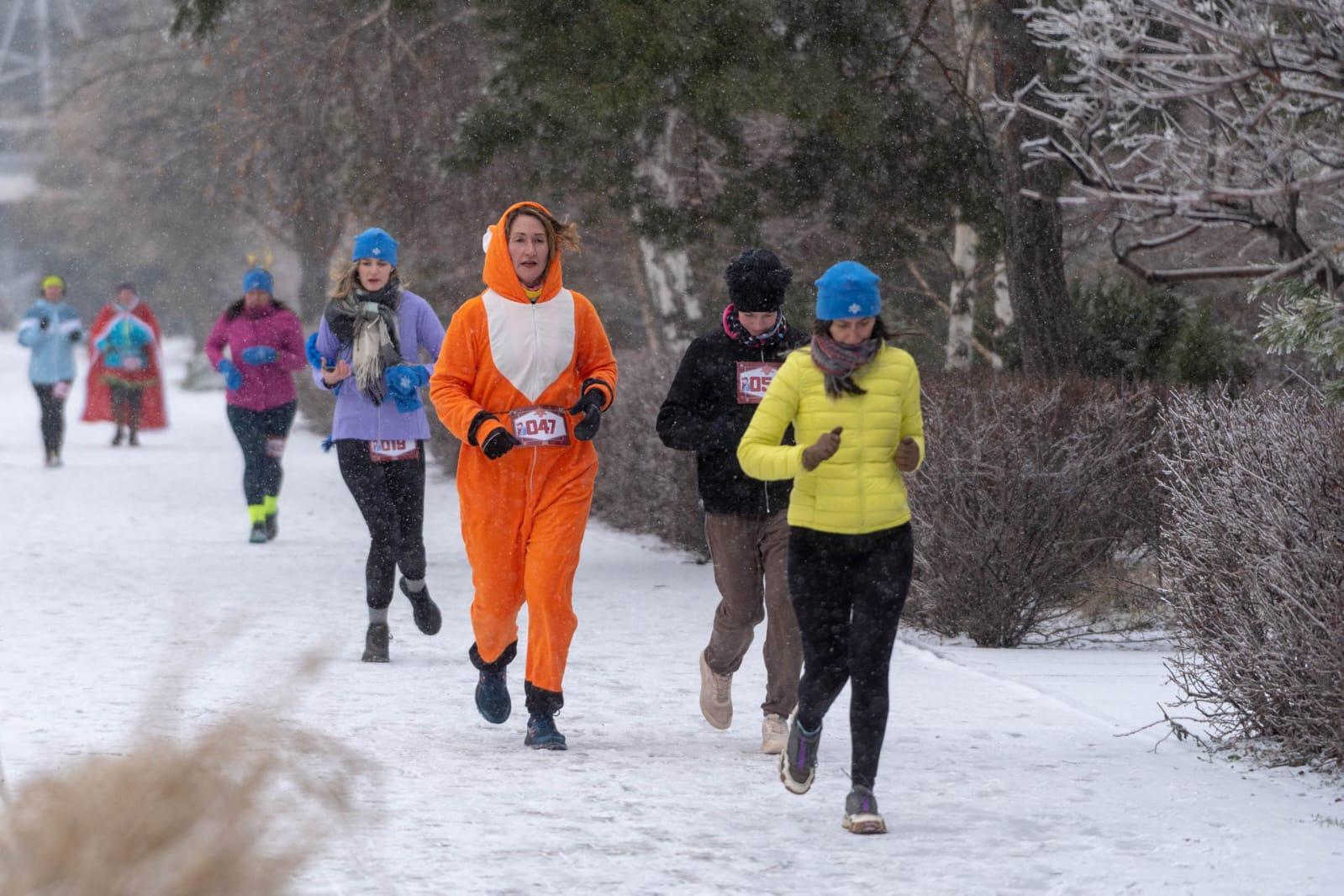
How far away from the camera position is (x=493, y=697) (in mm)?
6918

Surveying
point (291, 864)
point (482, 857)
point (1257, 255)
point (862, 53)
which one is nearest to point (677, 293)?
point (1257, 255)

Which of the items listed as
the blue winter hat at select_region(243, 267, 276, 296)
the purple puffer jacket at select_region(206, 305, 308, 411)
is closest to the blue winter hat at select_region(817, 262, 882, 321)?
the purple puffer jacket at select_region(206, 305, 308, 411)

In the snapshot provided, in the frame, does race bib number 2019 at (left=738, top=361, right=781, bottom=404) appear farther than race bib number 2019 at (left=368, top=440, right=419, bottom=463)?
No

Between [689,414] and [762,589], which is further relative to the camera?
[762,589]

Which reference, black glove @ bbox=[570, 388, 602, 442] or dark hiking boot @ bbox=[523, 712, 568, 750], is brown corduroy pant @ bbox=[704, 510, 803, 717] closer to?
black glove @ bbox=[570, 388, 602, 442]

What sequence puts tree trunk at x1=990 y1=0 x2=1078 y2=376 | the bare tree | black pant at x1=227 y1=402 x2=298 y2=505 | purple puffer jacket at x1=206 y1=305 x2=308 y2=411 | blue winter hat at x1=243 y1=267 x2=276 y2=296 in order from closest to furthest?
the bare tree, tree trunk at x1=990 y1=0 x2=1078 y2=376, purple puffer jacket at x1=206 y1=305 x2=308 y2=411, blue winter hat at x1=243 y1=267 x2=276 y2=296, black pant at x1=227 y1=402 x2=298 y2=505

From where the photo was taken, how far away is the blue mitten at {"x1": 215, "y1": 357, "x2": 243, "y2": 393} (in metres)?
13.2

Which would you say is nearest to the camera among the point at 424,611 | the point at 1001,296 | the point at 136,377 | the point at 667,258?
the point at 424,611

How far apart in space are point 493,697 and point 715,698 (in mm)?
784

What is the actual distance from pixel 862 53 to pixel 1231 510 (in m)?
6.46

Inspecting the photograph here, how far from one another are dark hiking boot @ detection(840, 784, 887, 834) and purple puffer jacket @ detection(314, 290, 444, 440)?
3.63 meters

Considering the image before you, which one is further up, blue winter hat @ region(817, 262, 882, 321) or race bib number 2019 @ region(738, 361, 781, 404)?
blue winter hat @ region(817, 262, 882, 321)

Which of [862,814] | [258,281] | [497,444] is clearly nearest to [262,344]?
[258,281]

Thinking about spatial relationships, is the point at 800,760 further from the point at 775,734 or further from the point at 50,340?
the point at 50,340
